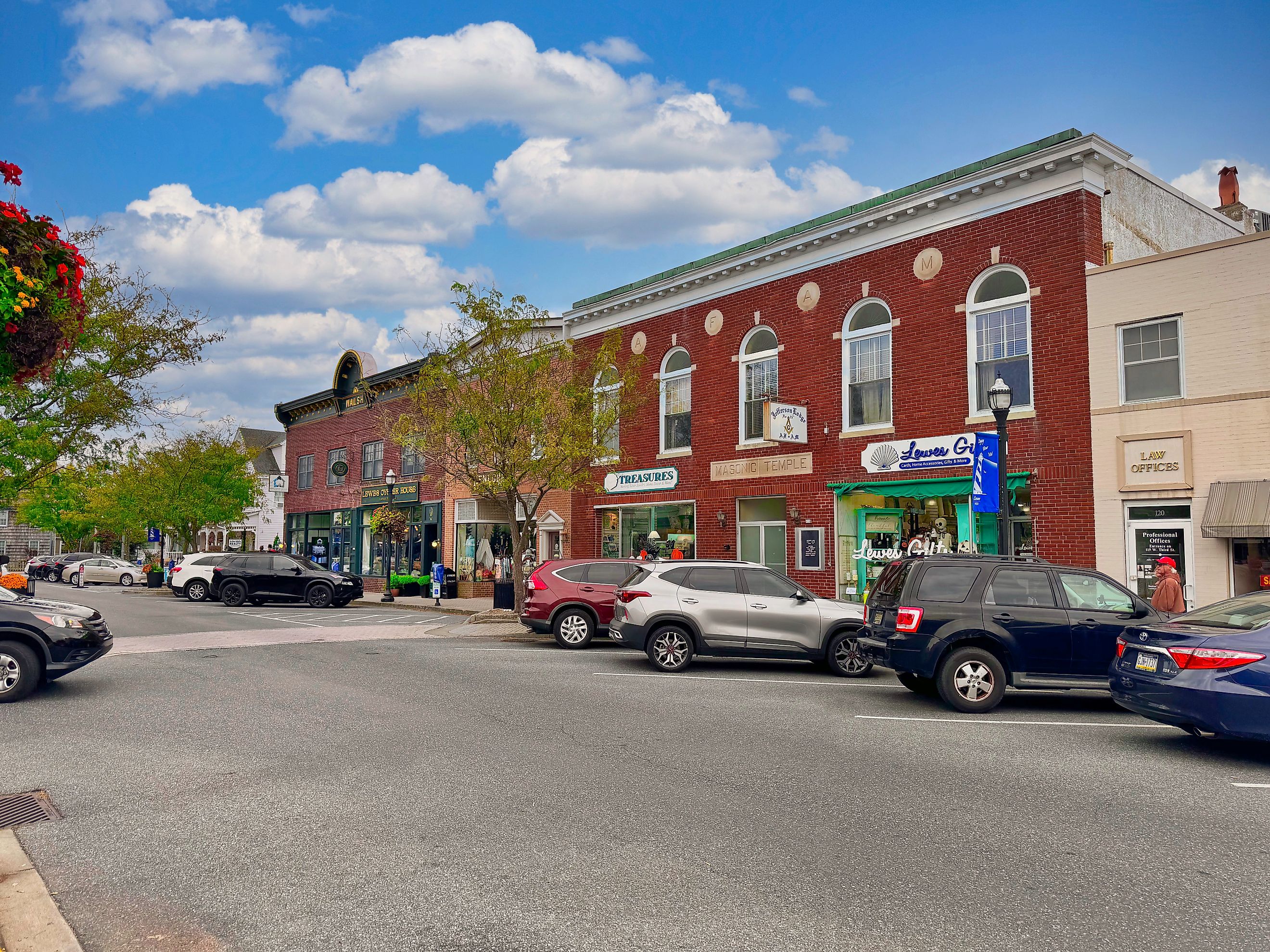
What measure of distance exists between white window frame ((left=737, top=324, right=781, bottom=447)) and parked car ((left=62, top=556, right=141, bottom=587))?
3739 centimetres

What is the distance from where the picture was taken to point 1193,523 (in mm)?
15758

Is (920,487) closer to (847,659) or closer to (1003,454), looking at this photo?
(1003,454)

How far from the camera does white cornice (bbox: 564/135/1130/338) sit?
17.9 metres

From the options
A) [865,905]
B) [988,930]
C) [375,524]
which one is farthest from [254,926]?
[375,524]

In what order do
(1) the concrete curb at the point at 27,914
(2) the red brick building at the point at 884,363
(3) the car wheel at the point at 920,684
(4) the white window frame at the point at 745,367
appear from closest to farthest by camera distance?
(1) the concrete curb at the point at 27,914, (3) the car wheel at the point at 920,684, (2) the red brick building at the point at 884,363, (4) the white window frame at the point at 745,367

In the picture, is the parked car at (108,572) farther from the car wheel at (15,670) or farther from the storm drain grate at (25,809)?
the storm drain grate at (25,809)

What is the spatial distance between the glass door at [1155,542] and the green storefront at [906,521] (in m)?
1.81

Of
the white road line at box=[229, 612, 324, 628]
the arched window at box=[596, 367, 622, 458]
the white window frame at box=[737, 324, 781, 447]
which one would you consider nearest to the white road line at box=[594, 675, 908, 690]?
the white road line at box=[229, 612, 324, 628]

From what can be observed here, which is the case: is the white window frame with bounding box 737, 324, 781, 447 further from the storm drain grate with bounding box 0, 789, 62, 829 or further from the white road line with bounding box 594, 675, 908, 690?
the storm drain grate with bounding box 0, 789, 62, 829

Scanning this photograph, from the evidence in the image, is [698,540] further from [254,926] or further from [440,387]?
[254,926]

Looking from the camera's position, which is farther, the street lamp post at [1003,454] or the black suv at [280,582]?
the black suv at [280,582]

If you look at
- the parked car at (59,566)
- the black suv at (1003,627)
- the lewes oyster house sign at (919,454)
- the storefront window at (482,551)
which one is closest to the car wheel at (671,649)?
the black suv at (1003,627)

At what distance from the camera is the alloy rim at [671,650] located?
13762 millimetres

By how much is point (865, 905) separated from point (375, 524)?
35041 millimetres
